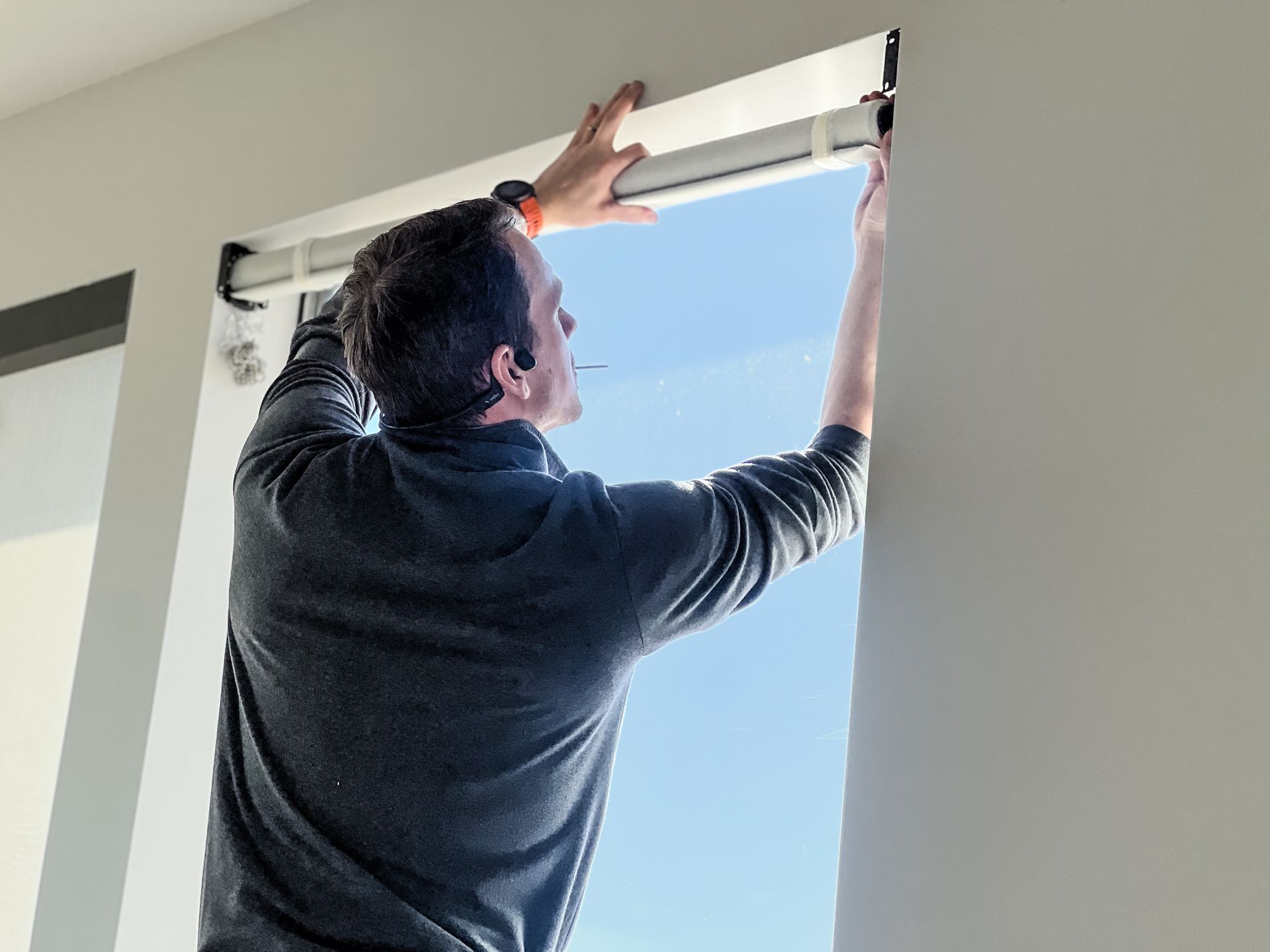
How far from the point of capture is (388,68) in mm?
1660

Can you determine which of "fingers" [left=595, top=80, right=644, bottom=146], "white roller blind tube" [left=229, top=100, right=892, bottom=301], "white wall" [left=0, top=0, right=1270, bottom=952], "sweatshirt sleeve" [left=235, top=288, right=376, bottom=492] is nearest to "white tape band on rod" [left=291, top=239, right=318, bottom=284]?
"white roller blind tube" [left=229, top=100, right=892, bottom=301]

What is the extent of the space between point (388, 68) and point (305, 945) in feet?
3.65

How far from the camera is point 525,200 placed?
139 centimetres

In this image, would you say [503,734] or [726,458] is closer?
[503,734]

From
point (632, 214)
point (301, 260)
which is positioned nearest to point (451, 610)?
point (632, 214)

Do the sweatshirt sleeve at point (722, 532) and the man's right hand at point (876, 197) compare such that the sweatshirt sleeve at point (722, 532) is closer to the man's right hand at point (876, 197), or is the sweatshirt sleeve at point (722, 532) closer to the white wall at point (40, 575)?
the man's right hand at point (876, 197)

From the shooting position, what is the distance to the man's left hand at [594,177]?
1385mm

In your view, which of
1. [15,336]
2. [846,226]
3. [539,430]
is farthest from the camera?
[15,336]

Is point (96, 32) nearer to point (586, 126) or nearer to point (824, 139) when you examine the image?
point (586, 126)

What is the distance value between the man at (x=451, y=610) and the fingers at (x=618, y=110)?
290 millimetres

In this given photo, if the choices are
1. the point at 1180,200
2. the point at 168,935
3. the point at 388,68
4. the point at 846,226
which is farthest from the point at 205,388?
the point at 1180,200

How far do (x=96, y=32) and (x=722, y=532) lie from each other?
4.69 ft

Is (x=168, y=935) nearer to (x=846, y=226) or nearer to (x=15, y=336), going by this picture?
(x=15, y=336)

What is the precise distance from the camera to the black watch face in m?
1.39
